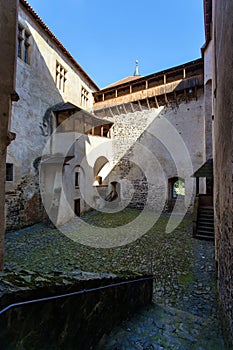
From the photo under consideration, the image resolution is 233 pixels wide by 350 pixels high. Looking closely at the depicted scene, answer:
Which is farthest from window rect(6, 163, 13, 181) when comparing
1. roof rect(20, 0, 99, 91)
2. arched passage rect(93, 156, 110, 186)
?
roof rect(20, 0, 99, 91)

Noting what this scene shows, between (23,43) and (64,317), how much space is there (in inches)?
474

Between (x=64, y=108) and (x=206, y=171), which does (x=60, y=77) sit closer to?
(x=64, y=108)

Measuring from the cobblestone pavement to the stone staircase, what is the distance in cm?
40

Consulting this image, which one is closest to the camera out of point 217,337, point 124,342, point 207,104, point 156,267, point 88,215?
point 124,342

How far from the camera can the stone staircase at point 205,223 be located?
7.67 metres

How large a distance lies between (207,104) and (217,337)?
36.4ft

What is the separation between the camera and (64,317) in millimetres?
1666

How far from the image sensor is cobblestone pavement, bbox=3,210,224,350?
249 centimetres

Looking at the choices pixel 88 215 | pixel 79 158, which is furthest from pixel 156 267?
pixel 79 158

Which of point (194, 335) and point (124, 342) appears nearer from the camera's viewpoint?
point (124, 342)

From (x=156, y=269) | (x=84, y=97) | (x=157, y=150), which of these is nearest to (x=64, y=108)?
(x=84, y=97)

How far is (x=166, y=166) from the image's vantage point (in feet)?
42.1

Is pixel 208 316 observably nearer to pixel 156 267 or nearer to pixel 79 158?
pixel 156 267

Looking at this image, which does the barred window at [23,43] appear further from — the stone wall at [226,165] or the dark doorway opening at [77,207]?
the stone wall at [226,165]
